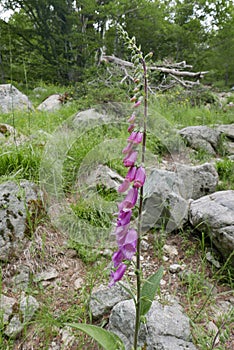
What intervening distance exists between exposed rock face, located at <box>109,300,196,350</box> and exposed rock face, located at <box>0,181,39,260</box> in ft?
3.29

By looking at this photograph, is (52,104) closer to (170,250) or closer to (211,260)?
(170,250)

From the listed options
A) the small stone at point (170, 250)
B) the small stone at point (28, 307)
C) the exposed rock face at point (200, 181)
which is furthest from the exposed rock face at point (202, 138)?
the small stone at point (28, 307)

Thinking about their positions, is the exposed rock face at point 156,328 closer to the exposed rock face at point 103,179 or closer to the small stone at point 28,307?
the small stone at point 28,307

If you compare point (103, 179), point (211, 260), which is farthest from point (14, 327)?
point (103, 179)

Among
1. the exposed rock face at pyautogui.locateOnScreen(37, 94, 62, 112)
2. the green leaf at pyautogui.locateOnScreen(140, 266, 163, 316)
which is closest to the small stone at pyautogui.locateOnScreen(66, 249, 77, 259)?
the green leaf at pyautogui.locateOnScreen(140, 266, 163, 316)

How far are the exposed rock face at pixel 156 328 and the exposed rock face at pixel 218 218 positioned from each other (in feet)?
2.26

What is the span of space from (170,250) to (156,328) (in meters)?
0.97

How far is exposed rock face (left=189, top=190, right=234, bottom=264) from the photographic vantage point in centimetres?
224

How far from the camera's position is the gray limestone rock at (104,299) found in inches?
76.2

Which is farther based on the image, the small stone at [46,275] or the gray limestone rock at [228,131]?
the gray limestone rock at [228,131]

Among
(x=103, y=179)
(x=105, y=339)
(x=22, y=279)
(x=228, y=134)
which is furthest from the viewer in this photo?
(x=228, y=134)

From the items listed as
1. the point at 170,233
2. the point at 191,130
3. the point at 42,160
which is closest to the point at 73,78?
the point at 191,130

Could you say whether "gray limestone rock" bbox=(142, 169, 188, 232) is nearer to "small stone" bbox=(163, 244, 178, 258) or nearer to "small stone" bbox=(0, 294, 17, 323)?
"small stone" bbox=(163, 244, 178, 258)

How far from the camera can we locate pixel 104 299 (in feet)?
6.52
